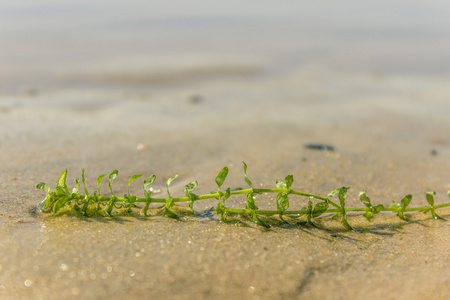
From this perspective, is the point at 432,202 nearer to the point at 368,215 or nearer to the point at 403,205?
the point at 403,205

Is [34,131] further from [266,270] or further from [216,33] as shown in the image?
[216,33]

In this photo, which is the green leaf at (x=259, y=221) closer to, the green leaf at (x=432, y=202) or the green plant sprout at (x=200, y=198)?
the green plant sprout at (x=200, y=198)

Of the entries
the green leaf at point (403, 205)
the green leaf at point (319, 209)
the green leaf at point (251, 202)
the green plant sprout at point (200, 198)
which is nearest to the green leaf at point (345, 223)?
the green plant sprout at point (200, 198)

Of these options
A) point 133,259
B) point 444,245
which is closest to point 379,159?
point 444,245

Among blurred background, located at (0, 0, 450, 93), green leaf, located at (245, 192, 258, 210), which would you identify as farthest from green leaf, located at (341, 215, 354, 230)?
blurred background, located at (0, 0, 450, 93)

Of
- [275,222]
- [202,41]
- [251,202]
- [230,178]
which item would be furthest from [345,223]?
[202,41]

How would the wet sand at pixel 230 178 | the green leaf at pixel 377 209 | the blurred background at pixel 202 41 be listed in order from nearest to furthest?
the wet sand at pixel 230 178
the green leaf at pixel 377 209
the blurred background at pixel 202 41

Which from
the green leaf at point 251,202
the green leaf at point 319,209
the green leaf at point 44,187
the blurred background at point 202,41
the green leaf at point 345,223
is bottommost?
the green leaf at point 345,223

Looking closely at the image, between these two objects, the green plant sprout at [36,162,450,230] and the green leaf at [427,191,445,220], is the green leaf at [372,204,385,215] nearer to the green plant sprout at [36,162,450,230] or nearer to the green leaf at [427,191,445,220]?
the green plant sprout at [36,162,450,230]
